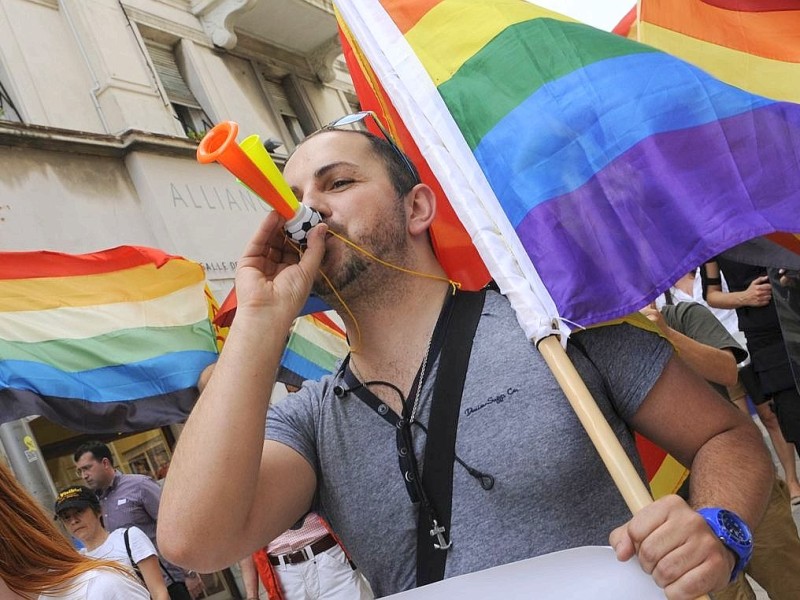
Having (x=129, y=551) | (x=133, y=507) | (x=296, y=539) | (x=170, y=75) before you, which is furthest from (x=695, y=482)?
(x=170, y=75)

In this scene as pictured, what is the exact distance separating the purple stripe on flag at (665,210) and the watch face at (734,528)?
0.52 metres

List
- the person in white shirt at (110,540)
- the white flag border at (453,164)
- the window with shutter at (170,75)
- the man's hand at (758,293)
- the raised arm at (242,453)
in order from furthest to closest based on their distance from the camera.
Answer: the window with shutter at (170,75) → the person in white shirt at (110,540) → the man's hand at (758,293) → the white flag border at (453,164) → the raised arm at (242,453)

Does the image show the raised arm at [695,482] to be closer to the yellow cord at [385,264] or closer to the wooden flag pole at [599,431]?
the wooden flag pole at [599,431]

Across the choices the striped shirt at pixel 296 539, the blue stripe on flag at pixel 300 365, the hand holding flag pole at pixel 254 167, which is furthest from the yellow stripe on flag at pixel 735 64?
the blue stripe on flag at pixel 300 365

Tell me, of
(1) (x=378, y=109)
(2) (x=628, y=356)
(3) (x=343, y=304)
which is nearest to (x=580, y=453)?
(2) (x=628, y=356)

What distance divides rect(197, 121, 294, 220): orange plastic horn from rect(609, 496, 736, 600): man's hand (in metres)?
0.98

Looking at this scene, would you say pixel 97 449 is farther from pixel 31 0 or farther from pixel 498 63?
pixel 31 0

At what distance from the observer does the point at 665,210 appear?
179cm

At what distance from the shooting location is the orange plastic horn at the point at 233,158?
1.51 meters

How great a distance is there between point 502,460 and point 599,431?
0.24 meters

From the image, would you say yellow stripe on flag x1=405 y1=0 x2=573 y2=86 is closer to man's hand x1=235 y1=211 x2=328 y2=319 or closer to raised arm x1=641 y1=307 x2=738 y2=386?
man's hand x1=235 y1=211 x2=328 y2=319

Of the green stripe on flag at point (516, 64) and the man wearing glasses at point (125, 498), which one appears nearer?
the green stripe on flag at point (516, 64)

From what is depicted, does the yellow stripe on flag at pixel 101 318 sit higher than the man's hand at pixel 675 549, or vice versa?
the yellow stripe on flag at pixel 101 318

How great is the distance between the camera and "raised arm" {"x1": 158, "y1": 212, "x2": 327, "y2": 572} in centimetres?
144
